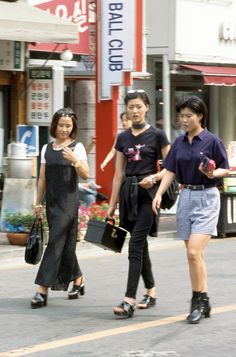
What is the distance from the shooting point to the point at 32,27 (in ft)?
46.4

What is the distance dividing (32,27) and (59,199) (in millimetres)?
5555

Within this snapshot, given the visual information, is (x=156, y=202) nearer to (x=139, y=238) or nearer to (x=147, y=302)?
(x=139, y=238)

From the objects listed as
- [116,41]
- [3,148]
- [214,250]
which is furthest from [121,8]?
[214,250]

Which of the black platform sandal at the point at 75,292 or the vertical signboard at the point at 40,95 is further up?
the vertical signboard at the point at 40,95

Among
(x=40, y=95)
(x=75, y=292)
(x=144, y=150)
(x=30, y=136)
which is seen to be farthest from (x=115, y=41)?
(x=144, y=150)

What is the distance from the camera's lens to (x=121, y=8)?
15.8 m

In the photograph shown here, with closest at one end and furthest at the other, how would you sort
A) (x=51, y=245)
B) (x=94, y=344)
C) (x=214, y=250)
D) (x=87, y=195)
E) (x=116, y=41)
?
(x=94, y=344) → (x=51, y=245) → (x=214, y=250) → (x=87, y=195) → (x=116, y=41)

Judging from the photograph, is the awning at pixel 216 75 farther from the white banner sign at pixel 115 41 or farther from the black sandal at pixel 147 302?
the black sandal at pixel 147 302

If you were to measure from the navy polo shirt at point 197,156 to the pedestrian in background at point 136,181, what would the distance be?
381 mm

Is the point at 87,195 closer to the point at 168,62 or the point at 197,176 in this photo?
the point at 168,62

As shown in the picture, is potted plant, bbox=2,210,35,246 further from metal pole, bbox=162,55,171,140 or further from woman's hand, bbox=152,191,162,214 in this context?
metal pole, bbox=162,55,171,140

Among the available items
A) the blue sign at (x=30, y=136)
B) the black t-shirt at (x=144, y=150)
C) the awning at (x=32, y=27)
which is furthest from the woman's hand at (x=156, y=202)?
the blue sign at (x=30, y=136)

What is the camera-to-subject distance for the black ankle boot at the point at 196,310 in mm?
8312

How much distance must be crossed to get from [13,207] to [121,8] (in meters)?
3.80
